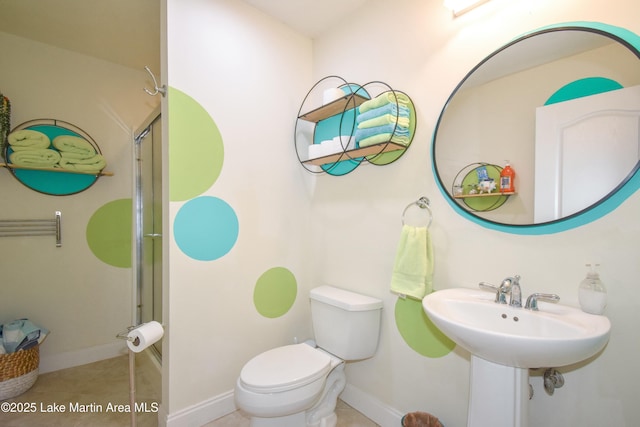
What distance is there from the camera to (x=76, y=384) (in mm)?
1990

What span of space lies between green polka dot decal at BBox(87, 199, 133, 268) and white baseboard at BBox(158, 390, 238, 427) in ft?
4.77

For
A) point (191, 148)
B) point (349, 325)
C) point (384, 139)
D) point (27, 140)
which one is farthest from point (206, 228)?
point (27, 140)

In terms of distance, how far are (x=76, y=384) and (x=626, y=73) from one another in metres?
3.39

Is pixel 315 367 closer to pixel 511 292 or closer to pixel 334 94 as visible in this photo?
pixel 511 292

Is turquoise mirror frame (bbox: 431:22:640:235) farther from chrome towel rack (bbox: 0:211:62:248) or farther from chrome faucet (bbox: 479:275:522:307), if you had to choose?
chrome towel rack (bbox: 0:211:62:248)

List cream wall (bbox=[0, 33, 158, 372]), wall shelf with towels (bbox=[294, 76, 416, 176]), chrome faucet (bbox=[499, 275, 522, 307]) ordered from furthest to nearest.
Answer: cream wall (bbox=[0, 33, 158, 372])
wall shelf with towels (bbox=[294, 76, 416, 176])
chrome faucet (bbox=[499, 275, 522, 307])

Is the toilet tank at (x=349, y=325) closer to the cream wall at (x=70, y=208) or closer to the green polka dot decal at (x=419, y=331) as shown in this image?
the green polka dot decal at (x=419, y=331)

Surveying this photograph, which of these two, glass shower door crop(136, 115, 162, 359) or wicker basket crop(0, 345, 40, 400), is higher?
glass shower door crop(136, 115, 162, 359)

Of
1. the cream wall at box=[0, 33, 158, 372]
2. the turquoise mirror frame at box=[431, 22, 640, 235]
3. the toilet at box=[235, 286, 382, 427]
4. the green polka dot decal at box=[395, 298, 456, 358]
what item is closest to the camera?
the turquoise mirror frame at box=[431, 22, 640, 235]

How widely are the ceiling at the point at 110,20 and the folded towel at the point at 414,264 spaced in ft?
4.78

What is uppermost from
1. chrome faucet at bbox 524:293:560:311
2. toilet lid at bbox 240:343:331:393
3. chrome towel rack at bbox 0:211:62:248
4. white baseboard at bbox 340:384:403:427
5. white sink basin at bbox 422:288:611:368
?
chrome towel rack at bbox 0:211:62:248

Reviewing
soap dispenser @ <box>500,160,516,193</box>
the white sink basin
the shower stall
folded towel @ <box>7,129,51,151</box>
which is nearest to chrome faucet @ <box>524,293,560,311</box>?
the white sink basin

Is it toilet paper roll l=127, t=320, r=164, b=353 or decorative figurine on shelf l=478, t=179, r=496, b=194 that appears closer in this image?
decorative figurine on shelf l=478, t=179, r=496, b=194

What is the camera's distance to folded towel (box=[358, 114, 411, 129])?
138 cm
